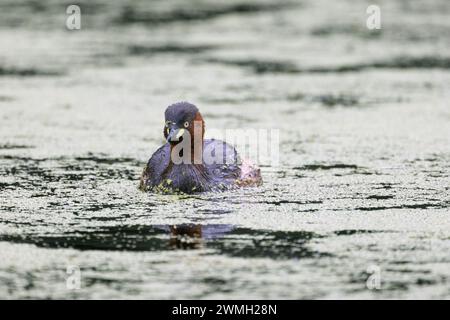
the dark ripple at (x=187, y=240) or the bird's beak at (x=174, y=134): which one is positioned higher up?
the bird's beak at (x=174, y=134)

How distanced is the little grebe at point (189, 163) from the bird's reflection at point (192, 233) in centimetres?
106

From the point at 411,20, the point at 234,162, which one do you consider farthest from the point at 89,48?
the point at 234,162

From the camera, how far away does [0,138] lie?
1279 cm

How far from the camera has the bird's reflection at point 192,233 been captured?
27.8 feet

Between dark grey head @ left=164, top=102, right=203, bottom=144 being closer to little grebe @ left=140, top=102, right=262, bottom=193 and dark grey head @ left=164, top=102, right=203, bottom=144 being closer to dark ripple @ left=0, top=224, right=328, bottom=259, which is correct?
little grebe @ left=140, top=102, right=262, bottom=193

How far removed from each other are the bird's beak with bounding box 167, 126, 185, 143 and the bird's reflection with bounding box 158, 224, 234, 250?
3.29 feet

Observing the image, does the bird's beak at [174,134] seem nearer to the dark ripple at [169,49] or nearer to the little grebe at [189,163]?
the little grebe at [189,163]

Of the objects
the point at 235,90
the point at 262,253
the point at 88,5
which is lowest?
the point at 262,253

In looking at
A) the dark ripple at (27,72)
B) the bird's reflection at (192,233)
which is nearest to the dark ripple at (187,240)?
the bird's reflection at (192,233)

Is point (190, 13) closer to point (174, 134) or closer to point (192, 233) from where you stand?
point (174, 134)

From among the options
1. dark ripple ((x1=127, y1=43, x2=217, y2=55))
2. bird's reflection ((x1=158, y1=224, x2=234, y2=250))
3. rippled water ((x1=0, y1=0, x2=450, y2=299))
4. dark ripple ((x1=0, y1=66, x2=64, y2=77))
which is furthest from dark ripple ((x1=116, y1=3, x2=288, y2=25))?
bird's reflection ((x1=158, y1=224, x2=234, y2=250))

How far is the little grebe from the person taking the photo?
9922 mm

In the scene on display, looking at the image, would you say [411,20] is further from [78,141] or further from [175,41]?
[78,141]

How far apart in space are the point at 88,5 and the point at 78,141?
11.0 metres
